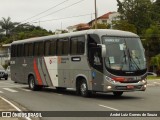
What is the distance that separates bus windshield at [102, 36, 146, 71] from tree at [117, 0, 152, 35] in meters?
75.6

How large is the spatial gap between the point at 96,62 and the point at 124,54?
53.4 inches

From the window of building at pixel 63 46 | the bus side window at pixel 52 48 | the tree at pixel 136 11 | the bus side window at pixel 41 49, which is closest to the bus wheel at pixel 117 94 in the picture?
the window of building at pixel 63 46

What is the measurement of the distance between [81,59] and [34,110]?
6118 mm

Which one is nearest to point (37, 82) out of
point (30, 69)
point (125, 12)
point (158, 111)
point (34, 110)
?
point (30, 69)

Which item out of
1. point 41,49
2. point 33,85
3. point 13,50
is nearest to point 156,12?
point 13,50

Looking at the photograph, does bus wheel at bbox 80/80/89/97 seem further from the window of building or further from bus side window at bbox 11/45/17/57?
bus side window at bbox 11/45/17/57

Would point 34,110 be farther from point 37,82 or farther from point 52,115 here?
point 37,82

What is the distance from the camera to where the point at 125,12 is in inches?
3836

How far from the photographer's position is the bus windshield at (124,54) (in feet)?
67.6

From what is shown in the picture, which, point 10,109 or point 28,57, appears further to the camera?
point 28,57

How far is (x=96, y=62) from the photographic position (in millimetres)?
21141

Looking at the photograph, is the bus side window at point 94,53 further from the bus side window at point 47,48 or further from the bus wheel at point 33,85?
the bus wheel at point 33,85

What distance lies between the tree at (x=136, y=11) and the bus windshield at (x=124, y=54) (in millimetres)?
75580

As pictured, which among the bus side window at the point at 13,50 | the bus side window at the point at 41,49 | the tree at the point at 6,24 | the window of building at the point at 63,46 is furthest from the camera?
the tree at the point at 6,24
